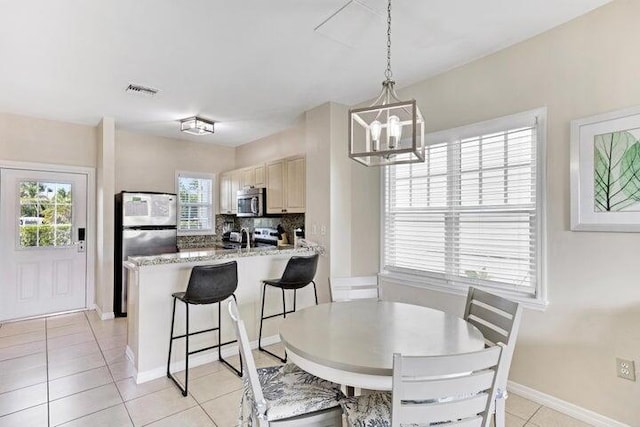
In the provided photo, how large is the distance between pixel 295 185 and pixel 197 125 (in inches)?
60.6

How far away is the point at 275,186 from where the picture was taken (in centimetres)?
478

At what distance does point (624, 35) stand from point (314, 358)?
107 inches

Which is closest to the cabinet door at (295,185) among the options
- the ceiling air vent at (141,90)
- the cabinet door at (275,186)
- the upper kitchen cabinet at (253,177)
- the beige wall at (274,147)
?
the cabinet door at (275,186)

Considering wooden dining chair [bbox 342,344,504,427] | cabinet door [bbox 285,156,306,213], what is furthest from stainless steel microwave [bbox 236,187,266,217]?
wooden dining chair [bbox 342,344,504,427]

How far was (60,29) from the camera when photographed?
7.80 feet

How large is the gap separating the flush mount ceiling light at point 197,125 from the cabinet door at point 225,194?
1.39 m

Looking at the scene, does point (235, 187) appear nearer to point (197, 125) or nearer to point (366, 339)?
point (197, 125)

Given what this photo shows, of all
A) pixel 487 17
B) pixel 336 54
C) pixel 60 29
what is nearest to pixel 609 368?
pixel 487 17

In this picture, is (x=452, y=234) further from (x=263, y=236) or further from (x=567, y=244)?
(x=263, y=236)

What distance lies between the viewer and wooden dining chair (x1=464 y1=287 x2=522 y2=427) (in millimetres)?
1574

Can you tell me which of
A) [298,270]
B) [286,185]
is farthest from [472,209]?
[286,185]

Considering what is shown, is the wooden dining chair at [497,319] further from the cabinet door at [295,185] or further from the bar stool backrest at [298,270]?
the cabinet door at [295,185]

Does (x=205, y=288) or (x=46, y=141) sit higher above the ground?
(x=46, y=141)

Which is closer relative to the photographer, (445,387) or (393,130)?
(445,387)
